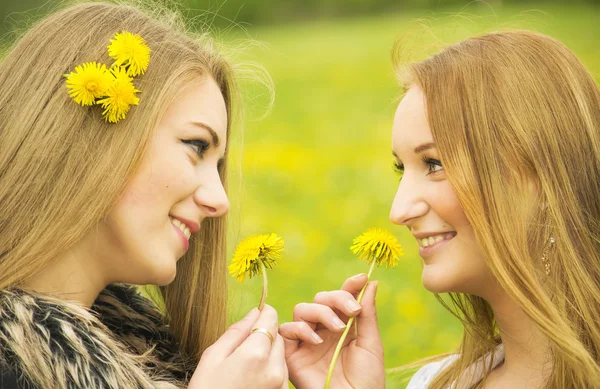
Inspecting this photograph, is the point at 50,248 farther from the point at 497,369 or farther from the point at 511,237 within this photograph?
the point at 497,369

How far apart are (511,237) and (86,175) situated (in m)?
1.43

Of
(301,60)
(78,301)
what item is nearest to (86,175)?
(78,301)

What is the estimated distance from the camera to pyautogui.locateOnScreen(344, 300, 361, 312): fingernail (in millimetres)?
2807

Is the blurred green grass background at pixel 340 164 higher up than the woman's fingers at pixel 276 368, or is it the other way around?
the blurred green grass background at pixel 340 164

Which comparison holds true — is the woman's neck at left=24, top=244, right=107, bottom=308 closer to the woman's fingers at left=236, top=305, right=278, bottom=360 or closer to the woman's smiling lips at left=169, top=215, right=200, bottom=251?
the woman's smiling lips at left=169, top=215, right=200, bottom=251

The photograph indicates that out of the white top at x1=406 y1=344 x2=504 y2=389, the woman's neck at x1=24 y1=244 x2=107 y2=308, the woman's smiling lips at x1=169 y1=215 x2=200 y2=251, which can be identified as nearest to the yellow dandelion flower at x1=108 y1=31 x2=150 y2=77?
the woman's smiling lips at x1=169 y1=215 x2=200 y2=251

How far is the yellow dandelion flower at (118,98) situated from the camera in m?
2.59

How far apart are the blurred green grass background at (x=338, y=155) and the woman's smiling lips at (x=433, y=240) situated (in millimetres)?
828

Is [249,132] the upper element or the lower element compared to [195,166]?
upper

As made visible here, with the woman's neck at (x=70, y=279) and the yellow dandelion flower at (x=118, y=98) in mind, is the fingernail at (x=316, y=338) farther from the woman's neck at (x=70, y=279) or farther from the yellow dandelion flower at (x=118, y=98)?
the yellow dandelion flower at (x=118, y=98)

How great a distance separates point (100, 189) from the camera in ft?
8.43

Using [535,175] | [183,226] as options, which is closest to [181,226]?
[183,226]

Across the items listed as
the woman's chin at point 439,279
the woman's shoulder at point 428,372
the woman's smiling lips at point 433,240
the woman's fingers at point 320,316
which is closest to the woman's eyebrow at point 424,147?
the woman's smiling lips at point 433,240

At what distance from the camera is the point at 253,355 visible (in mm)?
2492
